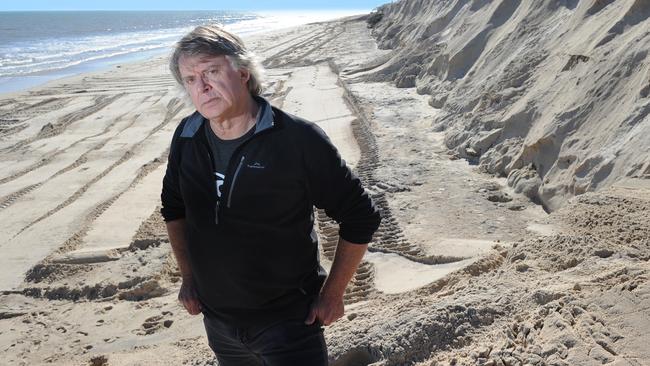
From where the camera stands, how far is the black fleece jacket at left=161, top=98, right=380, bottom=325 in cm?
205

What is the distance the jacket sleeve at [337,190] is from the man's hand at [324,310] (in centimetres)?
22

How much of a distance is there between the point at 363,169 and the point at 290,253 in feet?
21.2

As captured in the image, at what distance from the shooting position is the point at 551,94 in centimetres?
797

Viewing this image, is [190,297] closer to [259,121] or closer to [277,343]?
[277,343]

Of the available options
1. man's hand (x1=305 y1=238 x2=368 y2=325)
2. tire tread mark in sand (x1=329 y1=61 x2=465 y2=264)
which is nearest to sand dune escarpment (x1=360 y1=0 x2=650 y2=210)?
tire tread mark in sand (x1=329 y1=61 x2=465 y2=264)

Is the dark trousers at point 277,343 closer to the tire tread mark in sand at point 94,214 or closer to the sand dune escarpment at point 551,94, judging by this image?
the sand dune escarpment at point 551,94

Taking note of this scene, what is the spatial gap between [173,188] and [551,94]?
6.66 m

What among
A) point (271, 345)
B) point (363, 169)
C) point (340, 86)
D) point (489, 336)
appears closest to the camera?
point (271, 345)

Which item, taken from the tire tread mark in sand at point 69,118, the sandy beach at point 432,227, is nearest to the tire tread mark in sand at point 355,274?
the sandy beach at point 432,227

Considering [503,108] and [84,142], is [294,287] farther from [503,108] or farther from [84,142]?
[84,142]

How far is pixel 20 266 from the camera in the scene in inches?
252

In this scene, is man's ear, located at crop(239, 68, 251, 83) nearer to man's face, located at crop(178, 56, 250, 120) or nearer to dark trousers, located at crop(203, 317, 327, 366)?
man's face, located at crop(178, 56, 250, 120)

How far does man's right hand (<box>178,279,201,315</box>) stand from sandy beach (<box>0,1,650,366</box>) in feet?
2.29

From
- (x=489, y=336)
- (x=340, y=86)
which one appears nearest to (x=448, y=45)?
(x=340, y=86)
